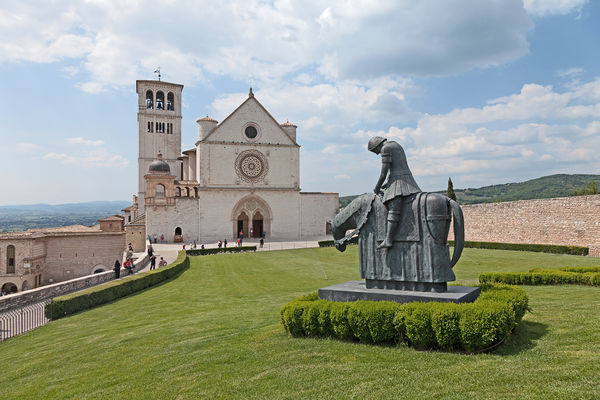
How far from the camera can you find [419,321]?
20.8ft

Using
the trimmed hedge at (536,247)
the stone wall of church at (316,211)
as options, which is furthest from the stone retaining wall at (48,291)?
the stone wall of church at (316,211)

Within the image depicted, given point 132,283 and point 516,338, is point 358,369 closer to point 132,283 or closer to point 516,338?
point 516,338

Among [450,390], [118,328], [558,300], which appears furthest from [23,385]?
[558,300]

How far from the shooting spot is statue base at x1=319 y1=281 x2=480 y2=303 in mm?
7149

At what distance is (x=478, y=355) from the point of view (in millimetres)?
5965

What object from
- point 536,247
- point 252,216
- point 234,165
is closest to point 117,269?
point 234,165

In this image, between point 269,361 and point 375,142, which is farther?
point 375,142

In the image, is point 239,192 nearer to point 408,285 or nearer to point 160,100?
point 160,100

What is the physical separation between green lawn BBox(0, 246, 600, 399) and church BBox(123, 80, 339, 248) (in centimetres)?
3187

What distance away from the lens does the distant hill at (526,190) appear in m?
141

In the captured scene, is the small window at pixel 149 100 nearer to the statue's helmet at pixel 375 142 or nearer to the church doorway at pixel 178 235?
the church doorway at pixel 178 235

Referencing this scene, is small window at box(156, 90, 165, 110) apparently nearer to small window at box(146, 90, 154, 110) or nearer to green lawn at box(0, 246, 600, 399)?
small window at box(146, 90, 154, 110)

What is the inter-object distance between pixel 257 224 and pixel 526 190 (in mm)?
144063

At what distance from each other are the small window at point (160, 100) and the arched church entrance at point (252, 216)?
26854 mm
